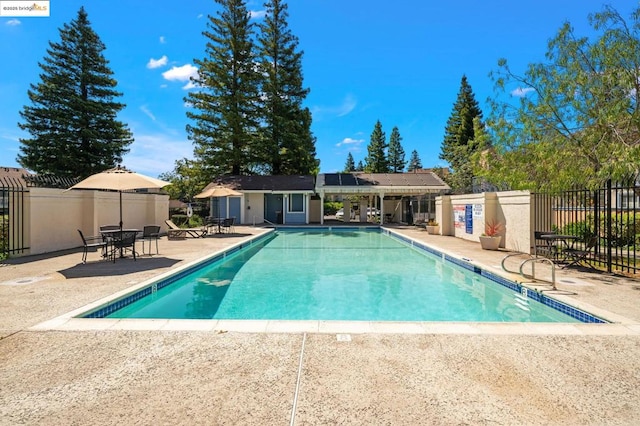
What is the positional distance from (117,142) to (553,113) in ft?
89.4

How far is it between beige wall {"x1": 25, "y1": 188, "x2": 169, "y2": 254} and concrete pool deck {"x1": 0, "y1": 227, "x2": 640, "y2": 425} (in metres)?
6.77

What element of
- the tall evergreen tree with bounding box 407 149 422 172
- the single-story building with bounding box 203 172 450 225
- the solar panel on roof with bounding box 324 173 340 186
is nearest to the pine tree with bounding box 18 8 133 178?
the single-story building with bounding box 203 172 450 225

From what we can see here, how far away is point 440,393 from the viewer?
8.66ft

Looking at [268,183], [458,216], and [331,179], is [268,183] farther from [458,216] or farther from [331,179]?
[458,216]

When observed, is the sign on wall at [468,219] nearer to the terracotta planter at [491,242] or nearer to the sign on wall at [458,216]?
the sign on wall at [458,216]

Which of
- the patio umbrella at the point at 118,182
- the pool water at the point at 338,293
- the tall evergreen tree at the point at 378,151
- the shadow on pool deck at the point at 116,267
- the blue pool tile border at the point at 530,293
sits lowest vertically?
the pool water at the point at 338,293

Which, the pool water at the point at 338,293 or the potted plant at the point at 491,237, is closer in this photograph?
the pool water at the point at 338,293

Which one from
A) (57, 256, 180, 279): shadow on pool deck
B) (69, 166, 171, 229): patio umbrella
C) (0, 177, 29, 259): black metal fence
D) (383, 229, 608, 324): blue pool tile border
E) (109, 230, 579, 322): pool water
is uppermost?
(69, 166, 171, 229): patio umbrella

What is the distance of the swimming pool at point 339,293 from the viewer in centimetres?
562

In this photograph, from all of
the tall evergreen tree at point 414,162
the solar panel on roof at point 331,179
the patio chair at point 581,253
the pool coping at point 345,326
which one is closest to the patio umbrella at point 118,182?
the pool coping at point 345,326

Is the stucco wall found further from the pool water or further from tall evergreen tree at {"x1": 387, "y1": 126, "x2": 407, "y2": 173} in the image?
tall evergreen tree at {"x1": 387, "y1": 126, "x2": 407, "y2": 173}

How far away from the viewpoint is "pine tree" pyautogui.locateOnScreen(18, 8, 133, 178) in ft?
73.5

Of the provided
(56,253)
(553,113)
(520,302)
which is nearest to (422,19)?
(553,113)

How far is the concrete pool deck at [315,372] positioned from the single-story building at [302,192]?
742 inches
